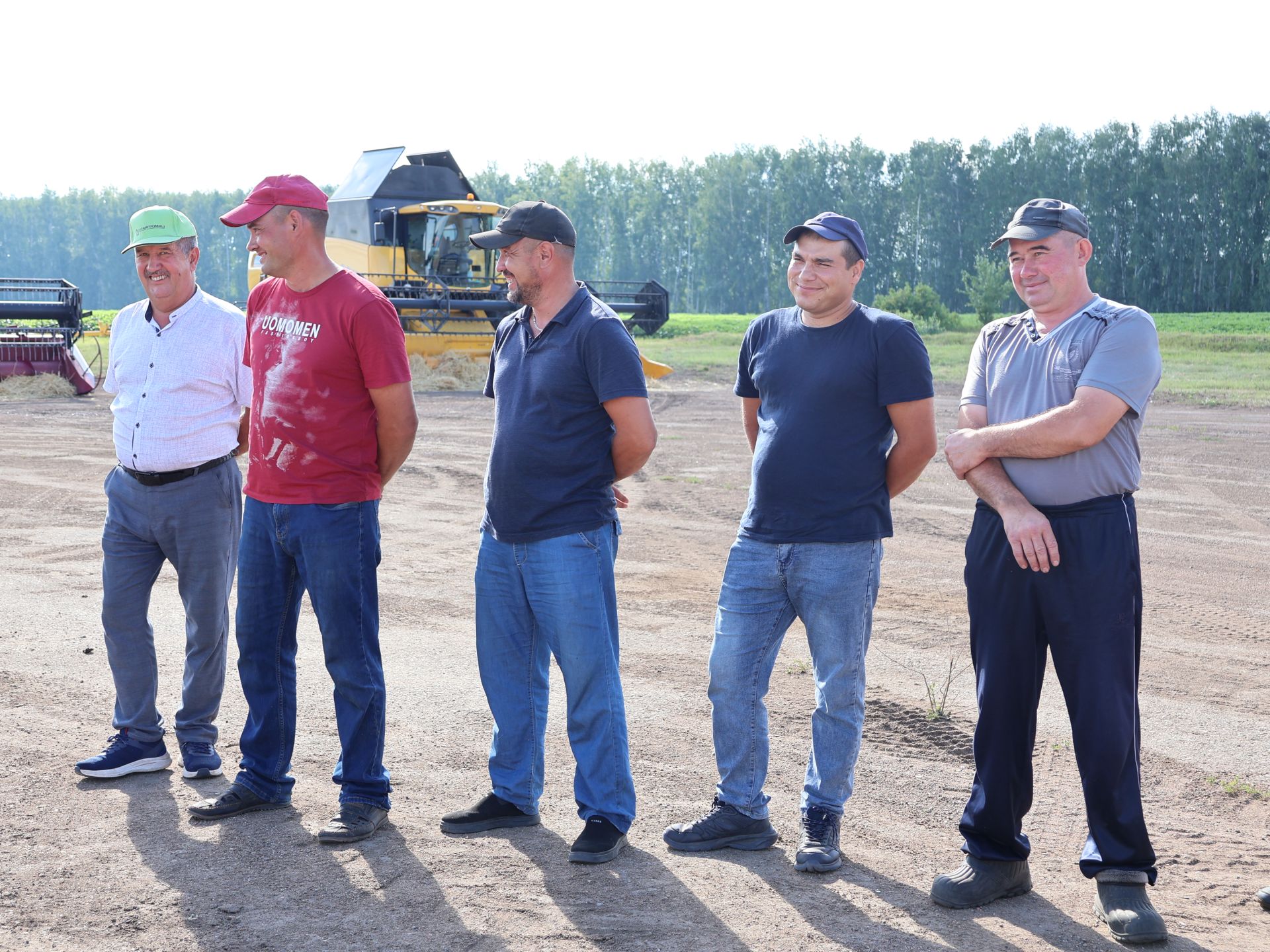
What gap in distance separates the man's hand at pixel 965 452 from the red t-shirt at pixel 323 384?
1.86m

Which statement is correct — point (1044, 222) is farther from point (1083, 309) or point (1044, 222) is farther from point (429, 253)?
point (429, 253)

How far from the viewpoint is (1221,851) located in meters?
4.15

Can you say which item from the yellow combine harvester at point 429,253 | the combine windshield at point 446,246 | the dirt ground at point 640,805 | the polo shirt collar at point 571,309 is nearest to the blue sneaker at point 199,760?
the dirt ground at point 640,805

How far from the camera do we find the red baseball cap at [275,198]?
421cm

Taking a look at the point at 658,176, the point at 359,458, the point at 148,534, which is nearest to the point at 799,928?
the point at 359,458

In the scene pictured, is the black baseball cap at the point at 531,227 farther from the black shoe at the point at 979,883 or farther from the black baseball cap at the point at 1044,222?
the black shoe at the point at 979,883

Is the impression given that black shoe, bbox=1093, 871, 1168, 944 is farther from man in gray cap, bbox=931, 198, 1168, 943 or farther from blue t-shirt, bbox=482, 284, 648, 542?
blue t-shirt, bbox=482, 284, 648, 542

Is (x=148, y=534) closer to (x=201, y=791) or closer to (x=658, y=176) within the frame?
(x=201, y=791)

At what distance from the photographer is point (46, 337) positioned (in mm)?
23719

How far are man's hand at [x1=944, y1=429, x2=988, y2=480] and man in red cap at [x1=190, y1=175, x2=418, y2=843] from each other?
1.84m

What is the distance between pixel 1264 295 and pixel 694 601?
238 ft

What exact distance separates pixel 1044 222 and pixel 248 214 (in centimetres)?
262

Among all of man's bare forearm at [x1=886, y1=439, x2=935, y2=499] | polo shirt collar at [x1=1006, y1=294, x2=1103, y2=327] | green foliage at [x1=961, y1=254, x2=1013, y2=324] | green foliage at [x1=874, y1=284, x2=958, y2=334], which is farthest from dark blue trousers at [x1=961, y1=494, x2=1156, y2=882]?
green foliage at [x1=961, y1=254, x2=1013, y2=324]

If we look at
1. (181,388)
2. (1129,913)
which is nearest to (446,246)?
(181,388)
